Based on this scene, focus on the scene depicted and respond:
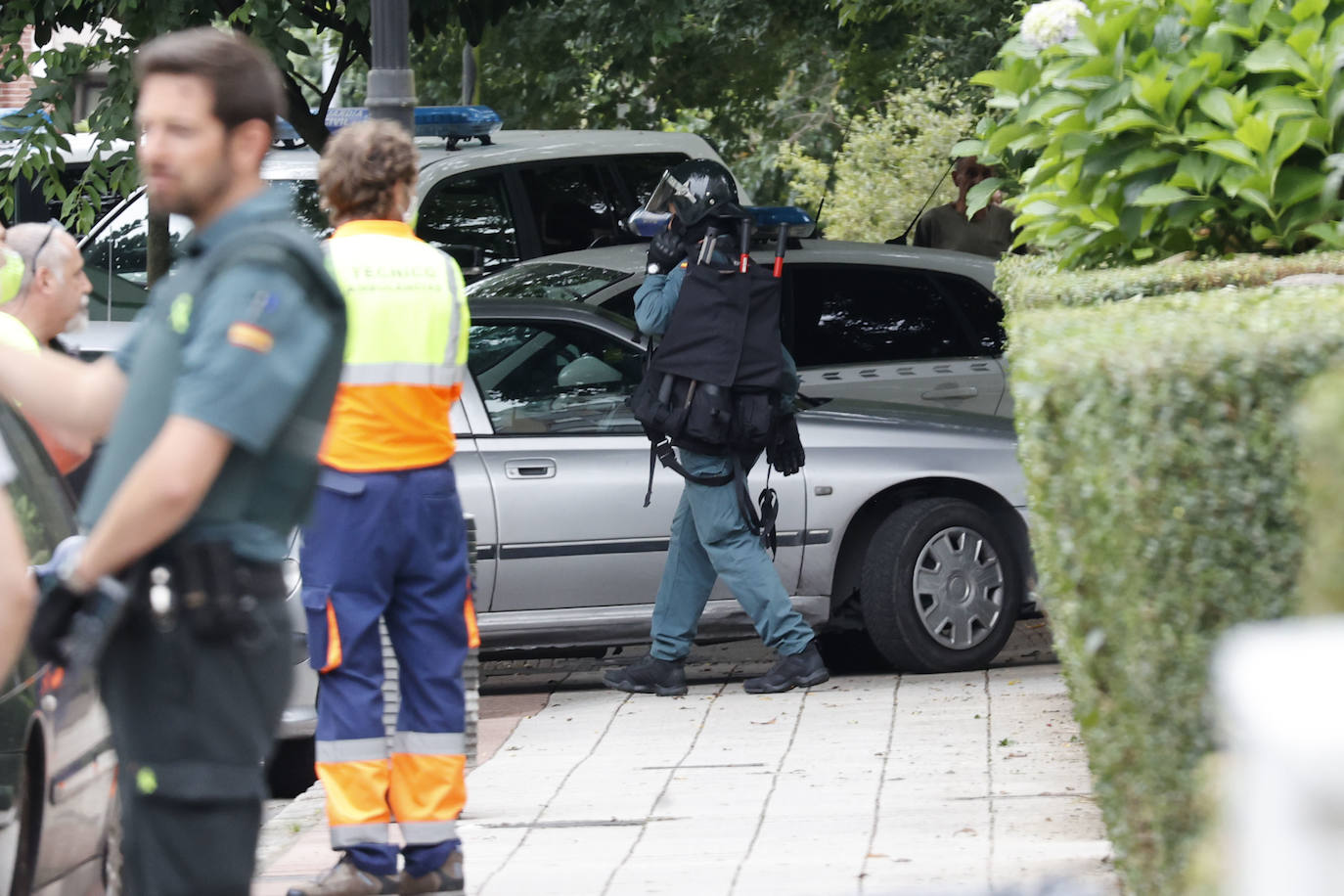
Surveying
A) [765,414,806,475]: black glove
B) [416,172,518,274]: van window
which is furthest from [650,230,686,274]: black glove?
[416,172,518,274]: van window

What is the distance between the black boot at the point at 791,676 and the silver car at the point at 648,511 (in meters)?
0.29

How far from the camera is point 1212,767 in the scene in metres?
2.21

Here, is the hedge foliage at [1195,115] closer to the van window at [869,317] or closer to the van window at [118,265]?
the van window at [869,317]

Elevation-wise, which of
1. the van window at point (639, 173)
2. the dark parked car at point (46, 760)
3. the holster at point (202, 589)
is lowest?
the dark parked car at point (46, 760)

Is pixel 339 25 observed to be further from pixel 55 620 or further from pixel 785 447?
pixel 55 620

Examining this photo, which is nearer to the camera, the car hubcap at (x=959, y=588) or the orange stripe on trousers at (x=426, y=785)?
the orange stripe on trousers at (x=426, y=785)

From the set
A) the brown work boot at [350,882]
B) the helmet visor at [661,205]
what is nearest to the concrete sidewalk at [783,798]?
the brown work boot at [350,882]

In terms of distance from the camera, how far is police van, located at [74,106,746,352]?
10952mm

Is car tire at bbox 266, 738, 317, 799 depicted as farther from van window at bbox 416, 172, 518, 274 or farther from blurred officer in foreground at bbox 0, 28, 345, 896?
van window at bbox 416, 172, 518, 274

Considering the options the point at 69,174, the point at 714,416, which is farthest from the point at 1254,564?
the point at 69,174

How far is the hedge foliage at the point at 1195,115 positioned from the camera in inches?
190

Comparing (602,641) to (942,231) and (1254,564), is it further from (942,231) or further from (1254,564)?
(942,231)

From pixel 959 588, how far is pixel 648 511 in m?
1.29

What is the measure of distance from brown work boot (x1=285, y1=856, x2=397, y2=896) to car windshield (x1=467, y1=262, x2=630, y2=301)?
4.95 metres
